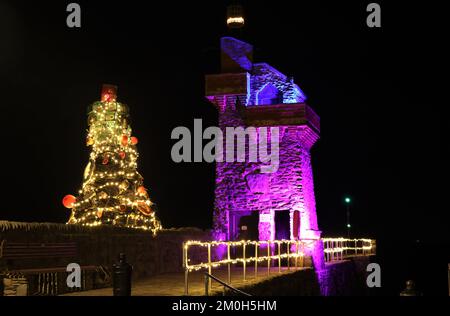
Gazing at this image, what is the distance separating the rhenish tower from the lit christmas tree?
179 inches

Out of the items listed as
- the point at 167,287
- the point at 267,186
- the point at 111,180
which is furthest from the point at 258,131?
the point at 167,287

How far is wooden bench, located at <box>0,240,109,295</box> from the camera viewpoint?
1309 cm

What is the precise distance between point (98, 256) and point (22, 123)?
18.3m

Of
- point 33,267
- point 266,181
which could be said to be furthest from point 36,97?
point 33,267

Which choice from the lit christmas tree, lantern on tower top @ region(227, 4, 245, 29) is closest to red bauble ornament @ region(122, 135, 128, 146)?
the lit christmas tree

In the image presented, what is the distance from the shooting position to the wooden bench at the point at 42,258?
13086mm

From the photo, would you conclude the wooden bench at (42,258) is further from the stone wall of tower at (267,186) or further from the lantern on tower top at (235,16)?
the lantern on tower top at (235,16)

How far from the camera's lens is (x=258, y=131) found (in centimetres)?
→ 2709

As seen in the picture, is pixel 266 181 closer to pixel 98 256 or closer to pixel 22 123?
pixel 98 256

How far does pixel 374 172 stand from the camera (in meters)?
64.1

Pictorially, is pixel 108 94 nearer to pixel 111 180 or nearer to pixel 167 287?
pixel 111 180

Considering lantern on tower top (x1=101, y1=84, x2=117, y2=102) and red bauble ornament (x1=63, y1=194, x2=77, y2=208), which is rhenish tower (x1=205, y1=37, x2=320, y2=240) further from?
red bauble ornament (x1=63, y1=194, x2=77, y2=208)

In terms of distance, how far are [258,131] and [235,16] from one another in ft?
18.5

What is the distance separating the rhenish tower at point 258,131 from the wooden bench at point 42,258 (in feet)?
40.5
